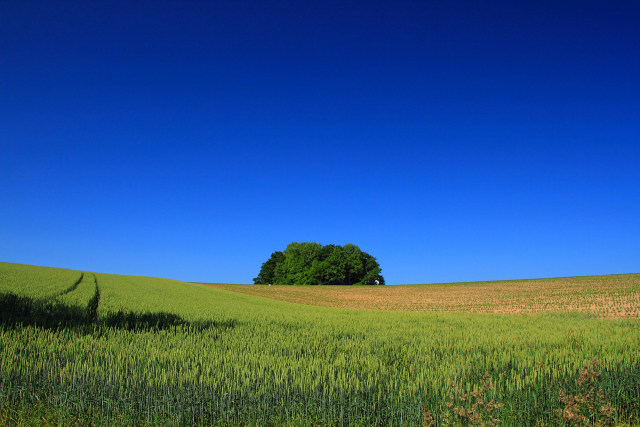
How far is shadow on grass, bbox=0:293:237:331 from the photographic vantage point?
10.5m

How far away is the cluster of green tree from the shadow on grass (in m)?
69.3

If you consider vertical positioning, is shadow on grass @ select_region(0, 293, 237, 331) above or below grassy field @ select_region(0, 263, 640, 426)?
below

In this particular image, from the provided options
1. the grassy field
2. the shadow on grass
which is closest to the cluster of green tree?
the shadow on grass

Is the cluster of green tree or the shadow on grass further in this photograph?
the cluster of green tree

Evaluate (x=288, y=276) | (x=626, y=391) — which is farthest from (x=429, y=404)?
(x=288, y=276)

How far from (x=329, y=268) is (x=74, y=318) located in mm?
71991

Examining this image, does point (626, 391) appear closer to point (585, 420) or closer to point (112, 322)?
point (585, 420)

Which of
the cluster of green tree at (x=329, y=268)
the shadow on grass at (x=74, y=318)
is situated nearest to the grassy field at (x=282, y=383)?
the shadow on grass at (x=74, y=318)

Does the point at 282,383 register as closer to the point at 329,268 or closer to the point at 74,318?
the point at 74,318

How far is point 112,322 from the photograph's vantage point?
37.7ft

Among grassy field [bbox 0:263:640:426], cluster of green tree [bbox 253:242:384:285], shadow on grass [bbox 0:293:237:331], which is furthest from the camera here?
cluster of green tree [bbox 253:242:384:285]

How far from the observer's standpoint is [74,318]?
11859 millimetres

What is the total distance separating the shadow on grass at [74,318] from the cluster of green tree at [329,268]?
69.3 m

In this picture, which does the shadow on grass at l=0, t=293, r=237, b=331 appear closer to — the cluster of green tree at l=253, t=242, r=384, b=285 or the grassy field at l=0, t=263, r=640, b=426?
the grassy field at l=0, t=263, r=640, b=426
